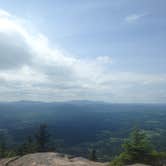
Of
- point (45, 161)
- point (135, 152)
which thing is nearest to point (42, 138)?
point (45, 161)

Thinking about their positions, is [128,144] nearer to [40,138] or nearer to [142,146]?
[142,146]

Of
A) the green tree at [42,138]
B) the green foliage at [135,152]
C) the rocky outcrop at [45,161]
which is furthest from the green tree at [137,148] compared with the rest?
the green tree at [42,138]

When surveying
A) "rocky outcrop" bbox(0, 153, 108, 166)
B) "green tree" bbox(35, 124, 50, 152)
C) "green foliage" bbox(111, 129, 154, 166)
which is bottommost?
"green tree" bbox(35, 124, 50, 152)

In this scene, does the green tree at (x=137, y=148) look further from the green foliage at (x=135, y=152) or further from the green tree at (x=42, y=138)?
the green tree at (x=42, y=138)

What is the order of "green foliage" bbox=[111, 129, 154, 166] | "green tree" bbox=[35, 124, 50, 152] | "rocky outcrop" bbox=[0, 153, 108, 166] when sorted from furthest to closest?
"green tree" bbox=[35, 124, 50, 152] < "rocky outcrop" bbox=[0, 153, 108, 166] < "green foliage" bbox=[111, 129, 154, 166]

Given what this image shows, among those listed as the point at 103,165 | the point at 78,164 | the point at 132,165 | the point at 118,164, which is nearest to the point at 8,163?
the point at 78,164

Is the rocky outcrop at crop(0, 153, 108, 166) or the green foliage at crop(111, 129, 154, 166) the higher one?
the green foliage at crop(111, 129, 154, 166)

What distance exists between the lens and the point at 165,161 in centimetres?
Answer: 1472

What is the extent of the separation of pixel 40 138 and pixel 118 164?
133ft

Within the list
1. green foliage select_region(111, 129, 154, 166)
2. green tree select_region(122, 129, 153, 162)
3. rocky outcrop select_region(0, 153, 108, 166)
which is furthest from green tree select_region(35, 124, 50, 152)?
green tree select_region(122, 129, 153, 162)

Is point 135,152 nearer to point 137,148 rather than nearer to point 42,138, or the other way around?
point 137,148

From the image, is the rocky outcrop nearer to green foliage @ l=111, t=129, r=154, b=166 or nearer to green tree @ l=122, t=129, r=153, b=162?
green foliage @ l=111, t=129, r=154, b=166

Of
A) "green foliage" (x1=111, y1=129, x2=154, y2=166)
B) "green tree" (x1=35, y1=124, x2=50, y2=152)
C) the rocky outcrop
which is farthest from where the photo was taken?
"green tree" (x1=35, y1=124, x2=50, y2=152)

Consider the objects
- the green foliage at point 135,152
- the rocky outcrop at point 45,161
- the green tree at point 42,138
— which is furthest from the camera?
the green tree at point 42,138
